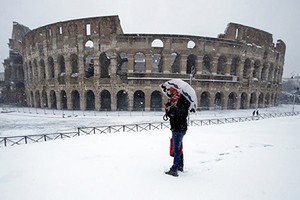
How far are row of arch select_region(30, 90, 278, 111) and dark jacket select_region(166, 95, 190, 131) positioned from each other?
19.2 metres

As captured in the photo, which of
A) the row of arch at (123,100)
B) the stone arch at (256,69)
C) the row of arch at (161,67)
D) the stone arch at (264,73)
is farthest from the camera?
the stone arch at (264,73)

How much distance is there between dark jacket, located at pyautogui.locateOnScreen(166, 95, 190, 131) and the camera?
3.33 m

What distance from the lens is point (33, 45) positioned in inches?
1081

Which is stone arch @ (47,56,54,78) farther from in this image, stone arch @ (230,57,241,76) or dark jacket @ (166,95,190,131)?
dark jacket @ (166,95,190,131)

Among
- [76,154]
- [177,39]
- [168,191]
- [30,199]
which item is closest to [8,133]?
[76,154]

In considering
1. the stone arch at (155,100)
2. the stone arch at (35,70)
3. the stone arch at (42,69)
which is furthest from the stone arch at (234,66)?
the stone arch at (35,70)

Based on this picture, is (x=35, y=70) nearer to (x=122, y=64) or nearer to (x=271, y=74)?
(x=122, y=64)

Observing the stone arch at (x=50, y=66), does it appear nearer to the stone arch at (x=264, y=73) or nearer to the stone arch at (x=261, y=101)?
the stone arch at (x=261, y=101)

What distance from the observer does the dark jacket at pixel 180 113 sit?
333cm

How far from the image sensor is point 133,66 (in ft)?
73.8

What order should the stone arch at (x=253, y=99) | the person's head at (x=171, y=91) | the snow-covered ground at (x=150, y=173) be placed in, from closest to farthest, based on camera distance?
the snow-covered ground at (x=150, y=173), the person's head at (x=171, y=91), the stone arch at (x=253, y=99)

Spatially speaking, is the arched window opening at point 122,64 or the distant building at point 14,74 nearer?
the arched window opening at point 122,64

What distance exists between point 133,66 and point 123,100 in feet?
19.2

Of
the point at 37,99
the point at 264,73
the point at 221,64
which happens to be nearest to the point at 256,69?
the point at 264,73
